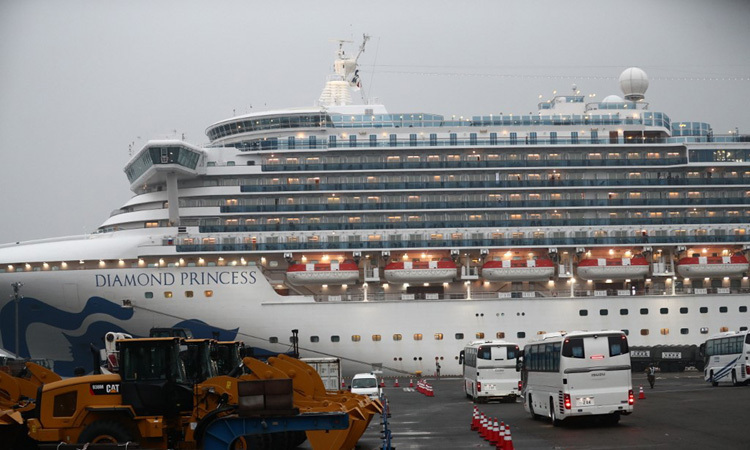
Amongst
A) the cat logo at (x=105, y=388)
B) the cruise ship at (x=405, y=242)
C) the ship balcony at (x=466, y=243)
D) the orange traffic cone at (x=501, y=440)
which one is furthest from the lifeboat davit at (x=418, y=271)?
the cat logo at (x=105, y=388)

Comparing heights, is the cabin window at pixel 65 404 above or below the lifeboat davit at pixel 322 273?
below

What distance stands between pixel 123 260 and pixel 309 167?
422 inches

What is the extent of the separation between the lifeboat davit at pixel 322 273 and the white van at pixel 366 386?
1383cm

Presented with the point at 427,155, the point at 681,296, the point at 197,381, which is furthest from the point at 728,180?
the point at 197,381

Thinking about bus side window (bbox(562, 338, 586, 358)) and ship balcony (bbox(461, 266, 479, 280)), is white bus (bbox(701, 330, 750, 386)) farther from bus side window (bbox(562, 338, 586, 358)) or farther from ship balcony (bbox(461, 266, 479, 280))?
bus side window (bbox(562, 338, 586, 358))

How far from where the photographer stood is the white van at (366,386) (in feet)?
103

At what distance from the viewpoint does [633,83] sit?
186ft

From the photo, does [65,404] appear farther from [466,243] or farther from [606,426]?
[466,243]

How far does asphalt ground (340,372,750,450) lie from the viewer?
770 inches

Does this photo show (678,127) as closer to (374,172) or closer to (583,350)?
(374,172)

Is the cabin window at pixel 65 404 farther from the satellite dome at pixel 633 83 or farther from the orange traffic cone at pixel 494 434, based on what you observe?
the satellite dome at pixel 633 83

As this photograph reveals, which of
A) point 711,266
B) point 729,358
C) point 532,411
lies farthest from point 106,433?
Answer: point 711,266

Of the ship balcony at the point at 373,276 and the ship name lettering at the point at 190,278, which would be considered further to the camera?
the ship balcony at the point at 373,276

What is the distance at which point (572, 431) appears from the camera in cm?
2230
